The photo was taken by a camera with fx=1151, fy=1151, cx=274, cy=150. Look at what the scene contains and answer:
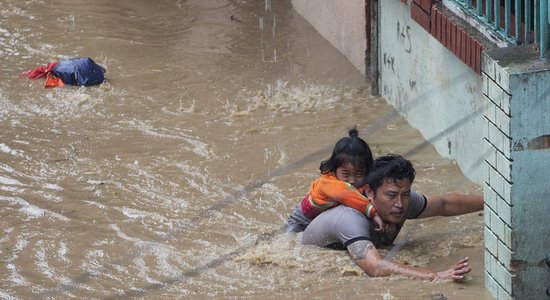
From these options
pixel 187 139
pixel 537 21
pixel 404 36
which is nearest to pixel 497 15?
pixel 537 21

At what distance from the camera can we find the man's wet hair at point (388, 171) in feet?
21.8

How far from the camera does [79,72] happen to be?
11.2 m

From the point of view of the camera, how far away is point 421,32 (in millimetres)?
9289

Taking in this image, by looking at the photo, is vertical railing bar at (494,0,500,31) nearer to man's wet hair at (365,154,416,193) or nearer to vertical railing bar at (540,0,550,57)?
man's wet hair at (365,154,416,193)

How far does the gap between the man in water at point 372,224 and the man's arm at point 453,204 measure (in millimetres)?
119

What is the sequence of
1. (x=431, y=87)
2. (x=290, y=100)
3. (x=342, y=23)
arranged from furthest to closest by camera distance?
1. (x=342, y=23)
2. (x=290, y=100)
3. (x=431, y=87)

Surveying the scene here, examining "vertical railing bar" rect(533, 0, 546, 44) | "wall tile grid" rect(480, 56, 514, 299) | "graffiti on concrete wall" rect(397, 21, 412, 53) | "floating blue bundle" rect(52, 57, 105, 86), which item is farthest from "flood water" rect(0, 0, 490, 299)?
"vertical railing bar" rect(533, 0, 546, 44)

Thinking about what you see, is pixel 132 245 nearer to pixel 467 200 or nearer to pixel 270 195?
pixel 270 195

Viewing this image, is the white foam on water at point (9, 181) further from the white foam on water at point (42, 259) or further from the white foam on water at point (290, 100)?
the white foam on water at point (290, 100)

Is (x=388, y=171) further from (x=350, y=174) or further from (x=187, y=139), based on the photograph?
(x=187, y=139)

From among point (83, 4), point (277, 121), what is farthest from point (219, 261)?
point (83, 4)

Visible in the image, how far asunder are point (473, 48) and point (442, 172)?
1.11m

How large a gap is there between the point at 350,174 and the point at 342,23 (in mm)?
5183

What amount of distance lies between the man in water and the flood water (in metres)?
0.08
